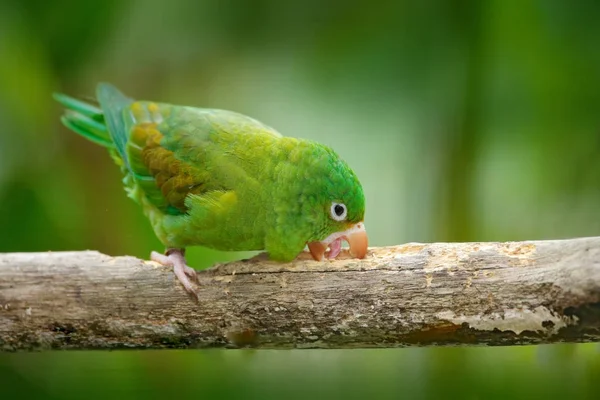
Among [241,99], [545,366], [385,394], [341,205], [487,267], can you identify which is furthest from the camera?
[241,99]

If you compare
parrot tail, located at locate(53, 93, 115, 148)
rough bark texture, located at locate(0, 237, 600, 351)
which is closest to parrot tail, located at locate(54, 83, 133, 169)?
parrot tail, located at locate(53, 93, 115, 148)

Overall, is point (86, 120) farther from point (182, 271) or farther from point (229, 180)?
point (182, 271)

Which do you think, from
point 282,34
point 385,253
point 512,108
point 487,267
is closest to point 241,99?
point 282,34

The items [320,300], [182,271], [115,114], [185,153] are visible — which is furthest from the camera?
[115,114]

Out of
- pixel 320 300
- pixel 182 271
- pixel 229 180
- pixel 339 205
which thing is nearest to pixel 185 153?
pixel 229 180

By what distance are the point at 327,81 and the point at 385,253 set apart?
1.59 meters

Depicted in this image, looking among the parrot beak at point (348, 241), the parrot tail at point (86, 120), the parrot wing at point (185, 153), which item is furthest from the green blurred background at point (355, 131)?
the parrot beak at point (348, 241)

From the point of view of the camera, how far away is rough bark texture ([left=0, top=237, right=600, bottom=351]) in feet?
5.48

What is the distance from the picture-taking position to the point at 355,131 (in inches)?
126

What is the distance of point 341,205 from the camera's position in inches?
82.0

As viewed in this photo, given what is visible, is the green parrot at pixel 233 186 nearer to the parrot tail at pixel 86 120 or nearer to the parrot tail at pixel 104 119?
the parrot tail at pixel 104 119

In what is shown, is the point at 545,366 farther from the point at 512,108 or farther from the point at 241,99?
the point at 241,99

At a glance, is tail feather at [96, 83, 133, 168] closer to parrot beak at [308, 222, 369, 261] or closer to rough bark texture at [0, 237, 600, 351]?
rough bark texture at [0, 237, 600, 351]

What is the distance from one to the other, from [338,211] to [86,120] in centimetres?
141
